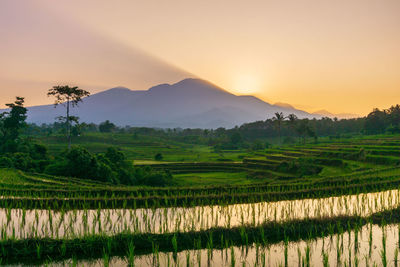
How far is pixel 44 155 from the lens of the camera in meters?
36.5

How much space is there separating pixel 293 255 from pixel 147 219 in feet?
21.6

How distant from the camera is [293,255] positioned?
31.8 feet

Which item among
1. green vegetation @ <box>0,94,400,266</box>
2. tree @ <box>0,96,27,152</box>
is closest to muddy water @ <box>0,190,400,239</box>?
green vegetation @ <box>0,94,400,266</box>

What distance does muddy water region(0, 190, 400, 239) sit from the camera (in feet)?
38.0

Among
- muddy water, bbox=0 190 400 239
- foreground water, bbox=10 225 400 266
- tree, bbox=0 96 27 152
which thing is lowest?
foreground water, bbox=10 225 400 266

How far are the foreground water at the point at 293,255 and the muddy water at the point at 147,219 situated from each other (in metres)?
1.86

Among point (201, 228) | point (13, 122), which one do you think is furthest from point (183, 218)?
point (13, 122)

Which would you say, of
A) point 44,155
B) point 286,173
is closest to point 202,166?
point 286,173

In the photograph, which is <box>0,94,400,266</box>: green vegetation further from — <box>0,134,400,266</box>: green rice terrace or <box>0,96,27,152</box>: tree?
<box>0,96,27,152</box>: tree

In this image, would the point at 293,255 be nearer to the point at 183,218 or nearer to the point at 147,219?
the point at 183,218

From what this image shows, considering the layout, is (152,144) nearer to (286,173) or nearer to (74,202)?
(286,173)

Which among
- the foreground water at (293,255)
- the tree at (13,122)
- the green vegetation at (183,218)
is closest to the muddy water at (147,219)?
the green vegetation at (183,218)

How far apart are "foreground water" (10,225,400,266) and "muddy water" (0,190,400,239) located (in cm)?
186

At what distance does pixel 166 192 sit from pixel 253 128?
9918 cm
